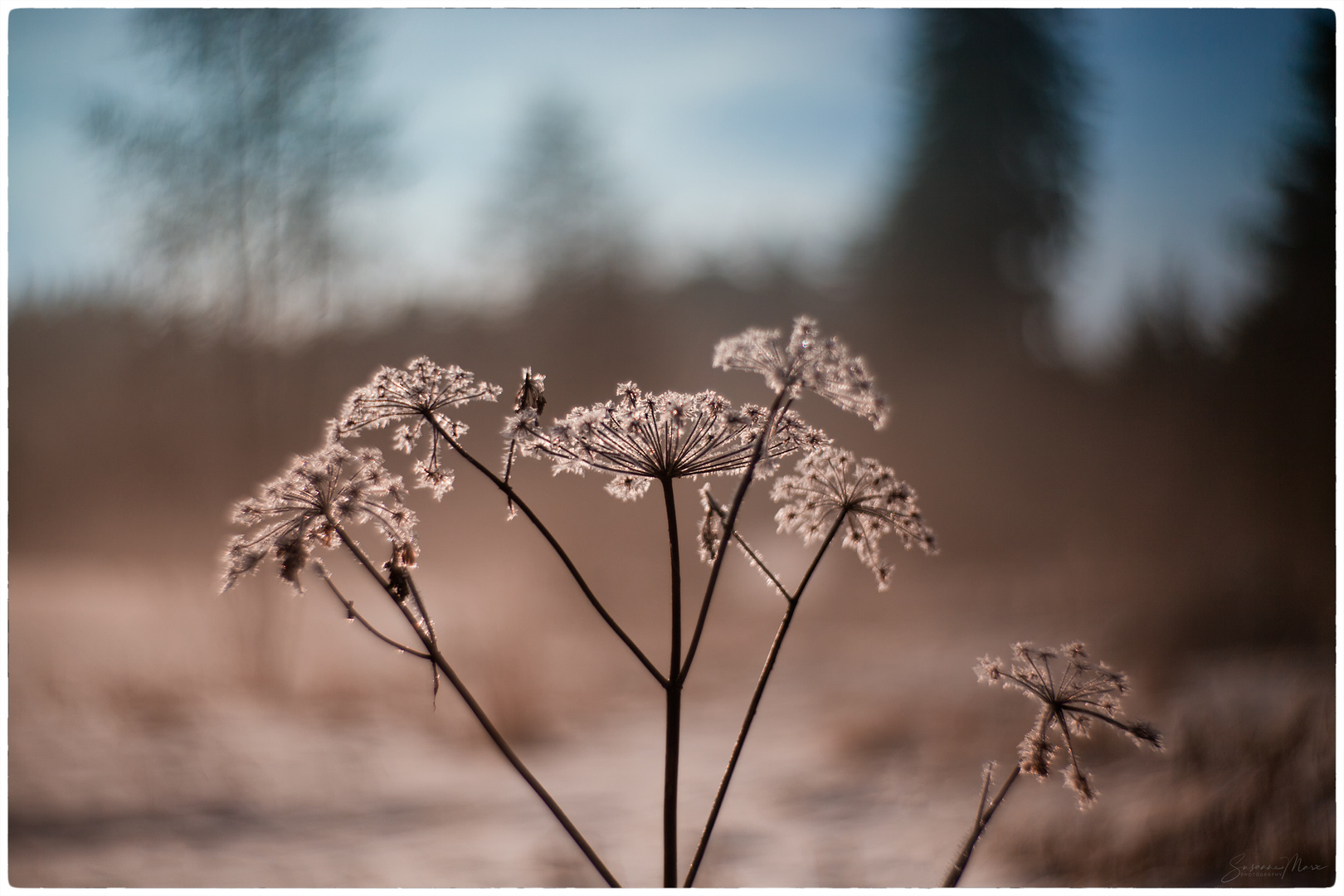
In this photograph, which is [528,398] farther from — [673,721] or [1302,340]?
[1302,340]

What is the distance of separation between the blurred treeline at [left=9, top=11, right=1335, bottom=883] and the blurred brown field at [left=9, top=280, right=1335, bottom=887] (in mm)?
25

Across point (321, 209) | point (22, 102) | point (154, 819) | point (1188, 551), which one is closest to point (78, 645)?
point (154, 819)

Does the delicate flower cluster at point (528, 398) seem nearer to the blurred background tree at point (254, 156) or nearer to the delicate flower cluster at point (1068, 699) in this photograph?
the delicate flower cluster at point (1068, 699)

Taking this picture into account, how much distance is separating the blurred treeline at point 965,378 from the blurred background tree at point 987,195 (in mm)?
25

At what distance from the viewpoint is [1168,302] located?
9.93 ft

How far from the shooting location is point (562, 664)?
5.22m

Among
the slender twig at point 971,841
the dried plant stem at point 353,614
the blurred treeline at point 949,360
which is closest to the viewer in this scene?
the dried plant stem at point 353,614

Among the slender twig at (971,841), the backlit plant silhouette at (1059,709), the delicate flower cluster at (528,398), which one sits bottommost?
the slender twig at (971,841)

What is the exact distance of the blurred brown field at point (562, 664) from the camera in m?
2.26

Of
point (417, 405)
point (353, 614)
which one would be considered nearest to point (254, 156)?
point (417, 405)

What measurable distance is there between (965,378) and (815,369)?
18.1ft

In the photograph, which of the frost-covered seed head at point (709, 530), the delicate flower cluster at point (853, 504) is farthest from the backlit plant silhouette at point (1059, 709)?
the frost-covered seed head at point (709, 530)

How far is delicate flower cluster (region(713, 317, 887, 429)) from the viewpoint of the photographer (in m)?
0.59

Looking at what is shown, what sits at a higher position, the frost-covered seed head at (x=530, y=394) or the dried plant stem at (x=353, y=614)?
the frost-covered seed head at (x=530, y=394)
